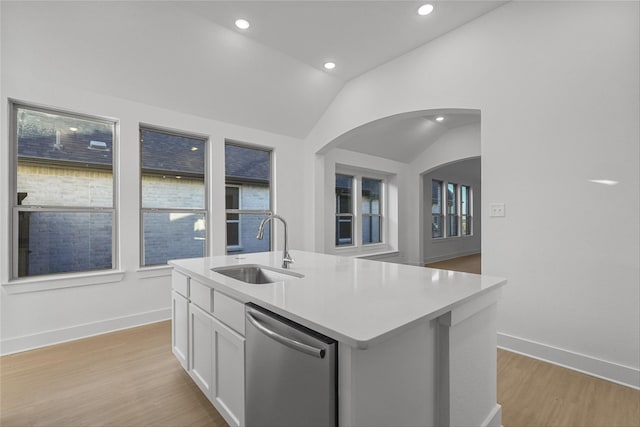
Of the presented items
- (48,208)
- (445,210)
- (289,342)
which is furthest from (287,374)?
(445,210)

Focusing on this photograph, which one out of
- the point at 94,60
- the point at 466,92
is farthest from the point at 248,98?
the point at 466,92

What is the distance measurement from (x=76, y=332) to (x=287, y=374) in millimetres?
2977

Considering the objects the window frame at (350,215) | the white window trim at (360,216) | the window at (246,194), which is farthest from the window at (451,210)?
the window at (246,194)

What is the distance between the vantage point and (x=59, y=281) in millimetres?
2805

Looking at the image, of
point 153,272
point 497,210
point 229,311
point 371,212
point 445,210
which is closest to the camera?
point 229,311

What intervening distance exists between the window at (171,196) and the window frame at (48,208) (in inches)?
11.0

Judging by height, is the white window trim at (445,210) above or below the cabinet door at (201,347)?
above

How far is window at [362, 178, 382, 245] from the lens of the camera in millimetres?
6152

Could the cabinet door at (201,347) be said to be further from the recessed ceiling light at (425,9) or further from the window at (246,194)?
the recessed ceiling light at (425,9)

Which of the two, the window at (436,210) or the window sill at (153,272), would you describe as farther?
the window at (436,210)

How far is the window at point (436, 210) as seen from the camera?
7.38 m

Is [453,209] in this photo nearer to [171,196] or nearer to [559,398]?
[559,398]

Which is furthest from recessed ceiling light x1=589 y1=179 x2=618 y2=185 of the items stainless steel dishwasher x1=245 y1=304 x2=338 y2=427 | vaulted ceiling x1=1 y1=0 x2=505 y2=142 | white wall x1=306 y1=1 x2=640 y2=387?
stainless steel dishwasher x1=245 y1=304 x2=338 y2=427

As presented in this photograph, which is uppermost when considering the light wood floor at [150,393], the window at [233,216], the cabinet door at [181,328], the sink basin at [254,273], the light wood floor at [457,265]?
the window at [233,216]
